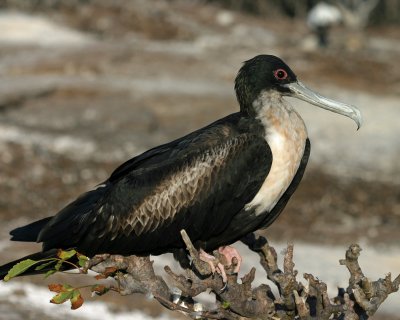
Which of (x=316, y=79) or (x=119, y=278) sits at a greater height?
(x=316, y=79)

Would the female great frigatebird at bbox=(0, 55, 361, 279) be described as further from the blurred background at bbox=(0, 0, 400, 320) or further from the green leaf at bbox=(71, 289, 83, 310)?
the blurred background at bbox=(0, 0, 400, 320)

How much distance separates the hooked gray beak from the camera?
5.51 m

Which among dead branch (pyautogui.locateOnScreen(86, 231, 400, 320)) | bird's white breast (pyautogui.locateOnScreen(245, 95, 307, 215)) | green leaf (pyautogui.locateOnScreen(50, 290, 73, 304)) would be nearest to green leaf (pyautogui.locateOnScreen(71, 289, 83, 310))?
green leaf (pyautogui.locateOnScreen(50, 290, 73, 304))

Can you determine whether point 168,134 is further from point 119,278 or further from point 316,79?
point 119,278

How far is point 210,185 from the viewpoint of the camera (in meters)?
5.71

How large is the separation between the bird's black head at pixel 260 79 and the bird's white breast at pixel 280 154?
0.19 m

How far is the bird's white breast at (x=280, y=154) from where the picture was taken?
18.3 ft

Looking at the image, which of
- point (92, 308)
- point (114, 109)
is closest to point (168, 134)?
point (114, 109)

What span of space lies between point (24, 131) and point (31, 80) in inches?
137

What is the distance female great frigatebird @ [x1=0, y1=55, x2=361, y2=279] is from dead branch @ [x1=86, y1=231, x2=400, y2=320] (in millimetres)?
279

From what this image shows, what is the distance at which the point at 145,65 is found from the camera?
71.2ft

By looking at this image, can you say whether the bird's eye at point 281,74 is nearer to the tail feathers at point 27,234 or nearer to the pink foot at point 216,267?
the pink foot at point 216,267

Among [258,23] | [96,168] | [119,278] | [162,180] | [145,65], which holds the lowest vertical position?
[119,278]

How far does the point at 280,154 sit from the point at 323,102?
0.37 m
